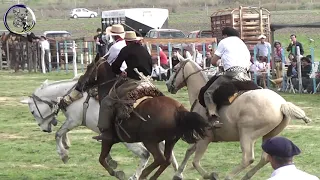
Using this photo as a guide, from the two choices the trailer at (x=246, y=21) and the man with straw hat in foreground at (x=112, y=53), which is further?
the trailer at (x=246, y=21)

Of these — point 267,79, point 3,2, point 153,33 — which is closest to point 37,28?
point 3,2

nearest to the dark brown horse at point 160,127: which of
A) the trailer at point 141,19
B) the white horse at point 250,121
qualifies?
the white horse at point 250,121

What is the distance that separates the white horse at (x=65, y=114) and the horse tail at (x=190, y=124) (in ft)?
4.37

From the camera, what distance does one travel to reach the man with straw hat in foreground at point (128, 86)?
35.5ft

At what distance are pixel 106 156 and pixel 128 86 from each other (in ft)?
Answer: 3.57

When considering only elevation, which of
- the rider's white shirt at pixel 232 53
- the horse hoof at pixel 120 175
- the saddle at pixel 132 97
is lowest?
the horse hoof at pixel 120 175

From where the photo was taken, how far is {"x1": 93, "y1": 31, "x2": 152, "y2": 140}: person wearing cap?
1099 centimetres

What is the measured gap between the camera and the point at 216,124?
11.0 meters

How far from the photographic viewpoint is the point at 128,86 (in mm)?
10953

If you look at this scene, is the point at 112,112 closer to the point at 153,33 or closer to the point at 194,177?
the point at 194,177

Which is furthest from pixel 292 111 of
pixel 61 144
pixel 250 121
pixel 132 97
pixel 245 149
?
pixel 61 144

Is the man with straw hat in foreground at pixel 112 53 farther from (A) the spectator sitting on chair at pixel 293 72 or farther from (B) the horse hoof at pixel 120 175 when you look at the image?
(A) the spectator sitting on chair at pixel 293 72

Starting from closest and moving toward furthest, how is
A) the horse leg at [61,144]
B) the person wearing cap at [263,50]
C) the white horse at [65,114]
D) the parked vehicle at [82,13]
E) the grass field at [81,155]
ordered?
the white horse at [65,114] < the grass field at [81,155] < the horse leg at [61,144] < the person wearing cap at [263,50] < the parked vehicle at [82,13]

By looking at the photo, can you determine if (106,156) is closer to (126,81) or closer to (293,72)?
(126,81)
